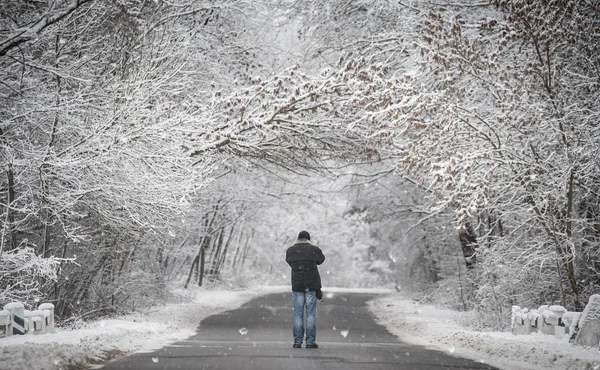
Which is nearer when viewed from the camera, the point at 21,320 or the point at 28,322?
the point at 21,320

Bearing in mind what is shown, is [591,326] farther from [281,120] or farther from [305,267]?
[281,120]

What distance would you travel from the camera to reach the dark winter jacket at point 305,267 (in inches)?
424

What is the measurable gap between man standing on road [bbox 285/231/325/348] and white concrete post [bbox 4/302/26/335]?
13.6 ft

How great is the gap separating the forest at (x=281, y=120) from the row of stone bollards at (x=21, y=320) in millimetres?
713

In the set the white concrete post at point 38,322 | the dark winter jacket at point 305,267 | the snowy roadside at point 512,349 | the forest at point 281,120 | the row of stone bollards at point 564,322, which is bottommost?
the snowy roadside at point 512,349

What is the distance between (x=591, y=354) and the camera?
30.0 ft

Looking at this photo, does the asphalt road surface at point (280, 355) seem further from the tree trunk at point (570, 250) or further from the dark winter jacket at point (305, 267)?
the tree trunk at point (570, 250)

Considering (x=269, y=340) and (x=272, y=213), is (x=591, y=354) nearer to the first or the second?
(x=269, y=340)

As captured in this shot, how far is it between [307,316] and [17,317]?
14.7ft

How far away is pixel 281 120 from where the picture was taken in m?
14.2

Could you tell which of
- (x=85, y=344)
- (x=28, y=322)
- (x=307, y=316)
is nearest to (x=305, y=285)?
(x=307, y=316)

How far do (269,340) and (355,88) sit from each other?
520 cm

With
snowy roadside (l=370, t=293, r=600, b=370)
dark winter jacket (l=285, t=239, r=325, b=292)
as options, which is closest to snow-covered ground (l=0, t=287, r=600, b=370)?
snowy roadside (l=370, t=293, r=600, b=370)

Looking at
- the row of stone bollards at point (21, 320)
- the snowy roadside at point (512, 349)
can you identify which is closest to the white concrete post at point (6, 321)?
the row of stone bollards at point (21, 320)
